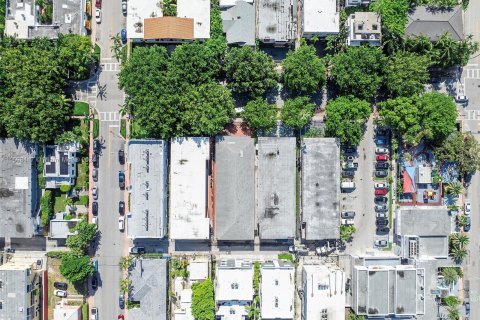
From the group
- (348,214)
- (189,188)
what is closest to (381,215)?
(348,214)

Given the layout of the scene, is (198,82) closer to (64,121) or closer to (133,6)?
(133,6)

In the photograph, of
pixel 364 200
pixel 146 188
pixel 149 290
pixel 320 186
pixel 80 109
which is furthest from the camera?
pixel 364 200

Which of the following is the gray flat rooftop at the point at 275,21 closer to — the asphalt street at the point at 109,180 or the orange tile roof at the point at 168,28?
the orange tile roof at the point at 168,28

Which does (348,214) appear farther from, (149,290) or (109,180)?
(109,180)

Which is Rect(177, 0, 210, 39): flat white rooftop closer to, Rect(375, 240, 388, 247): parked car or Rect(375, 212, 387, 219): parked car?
Rect(375, 212, 387, 219): parked car

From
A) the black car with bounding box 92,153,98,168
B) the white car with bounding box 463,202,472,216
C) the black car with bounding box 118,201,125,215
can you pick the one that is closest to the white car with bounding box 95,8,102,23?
the black car with bounding box 92,153,98,168

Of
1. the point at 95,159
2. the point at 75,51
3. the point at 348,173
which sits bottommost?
the point at 348,173

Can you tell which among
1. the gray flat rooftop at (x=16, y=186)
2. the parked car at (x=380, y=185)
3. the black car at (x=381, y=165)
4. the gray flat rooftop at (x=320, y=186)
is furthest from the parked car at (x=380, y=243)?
the gray flat rooftop at (x=16, y=186)
